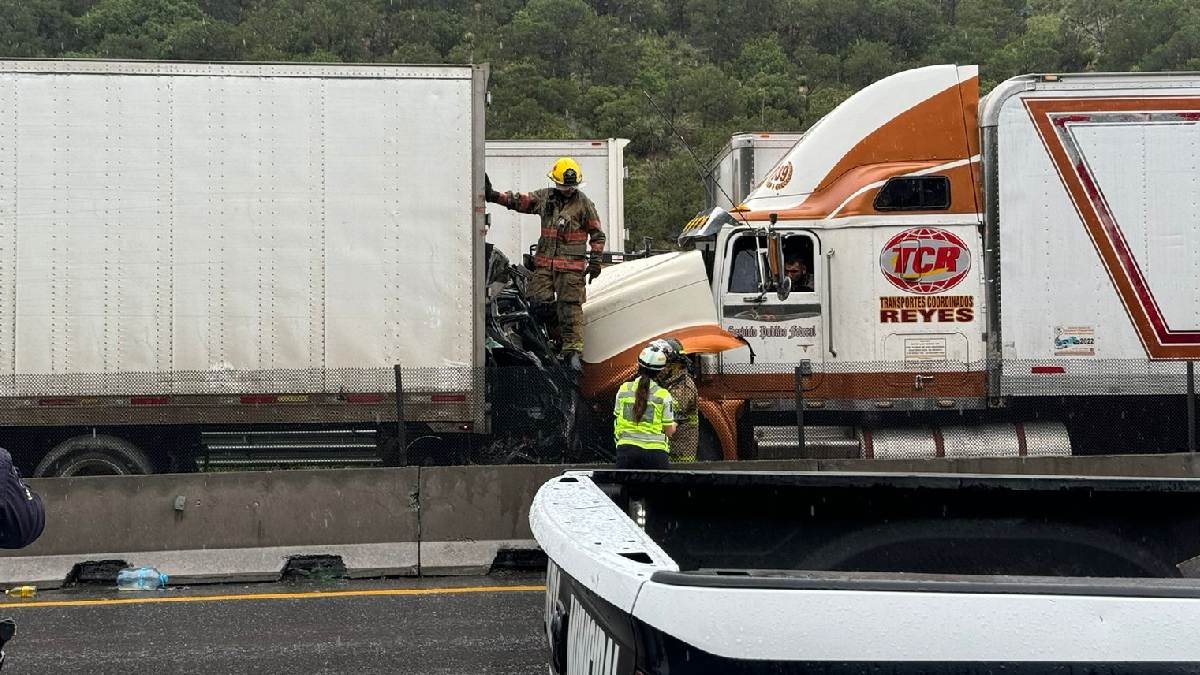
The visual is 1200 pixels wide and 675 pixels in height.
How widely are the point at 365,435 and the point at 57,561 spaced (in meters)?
Answer: 3.15

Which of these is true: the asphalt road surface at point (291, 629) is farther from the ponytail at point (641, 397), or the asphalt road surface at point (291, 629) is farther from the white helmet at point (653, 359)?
the white helmet at point (653, 359)

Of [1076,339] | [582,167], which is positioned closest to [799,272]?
[1076,339]

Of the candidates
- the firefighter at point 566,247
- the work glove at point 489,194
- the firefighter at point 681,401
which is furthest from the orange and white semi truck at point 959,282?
the firefighter at point 681,401

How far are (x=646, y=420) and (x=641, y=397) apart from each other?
0.19 m

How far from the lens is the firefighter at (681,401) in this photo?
34.5 feet

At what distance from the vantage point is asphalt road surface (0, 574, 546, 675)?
7184mm

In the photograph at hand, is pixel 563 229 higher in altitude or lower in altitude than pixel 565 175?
lower

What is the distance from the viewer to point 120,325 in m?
12.0

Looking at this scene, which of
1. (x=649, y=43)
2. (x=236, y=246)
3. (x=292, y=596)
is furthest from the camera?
(x=649, y=43)

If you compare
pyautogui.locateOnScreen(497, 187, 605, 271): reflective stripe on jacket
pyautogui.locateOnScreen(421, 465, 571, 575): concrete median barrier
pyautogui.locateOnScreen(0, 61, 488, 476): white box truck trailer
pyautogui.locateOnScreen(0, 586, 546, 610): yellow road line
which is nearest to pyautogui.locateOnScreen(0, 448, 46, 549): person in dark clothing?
pyautogui.locateOnScreen(0, 586, 546, 610): yellow road line

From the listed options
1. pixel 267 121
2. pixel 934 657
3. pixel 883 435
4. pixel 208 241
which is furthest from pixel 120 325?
pixel 934 657

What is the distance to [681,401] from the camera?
10.6 meters

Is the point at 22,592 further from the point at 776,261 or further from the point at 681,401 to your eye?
the point at 776,261

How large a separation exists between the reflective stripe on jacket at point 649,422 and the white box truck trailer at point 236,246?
117 inches
